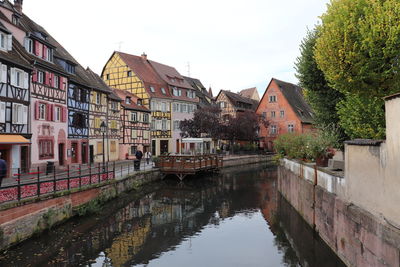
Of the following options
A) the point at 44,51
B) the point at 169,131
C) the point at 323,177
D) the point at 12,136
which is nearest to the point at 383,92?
the point at 323,177

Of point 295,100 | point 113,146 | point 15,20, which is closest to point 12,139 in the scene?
point 15,20

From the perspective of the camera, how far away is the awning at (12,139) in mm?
18609

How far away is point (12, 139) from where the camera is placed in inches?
765

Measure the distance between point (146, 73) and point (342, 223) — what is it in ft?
135

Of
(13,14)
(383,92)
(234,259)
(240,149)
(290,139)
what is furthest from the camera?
(240,149)

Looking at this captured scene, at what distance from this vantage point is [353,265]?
8.89 meters

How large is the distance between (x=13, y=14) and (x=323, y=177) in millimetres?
22990

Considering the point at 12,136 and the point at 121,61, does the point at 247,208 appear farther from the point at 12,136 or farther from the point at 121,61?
the point at 121,61

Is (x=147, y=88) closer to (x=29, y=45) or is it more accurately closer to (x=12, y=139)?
(x=29, y=45)

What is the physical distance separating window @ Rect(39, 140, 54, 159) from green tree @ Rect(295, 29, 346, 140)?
18.1 meters

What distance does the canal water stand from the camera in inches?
441

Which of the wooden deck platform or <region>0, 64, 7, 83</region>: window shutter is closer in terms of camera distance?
<region>0, 64, 7, 83</region>: window shutter

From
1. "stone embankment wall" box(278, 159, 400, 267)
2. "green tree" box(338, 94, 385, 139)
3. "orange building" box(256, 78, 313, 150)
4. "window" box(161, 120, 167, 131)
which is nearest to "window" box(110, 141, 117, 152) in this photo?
"window" box(161, 120, 167, 131)

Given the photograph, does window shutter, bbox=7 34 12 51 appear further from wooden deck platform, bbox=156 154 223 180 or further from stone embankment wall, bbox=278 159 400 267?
stone embankment wall, bbox=278 159 400 267
